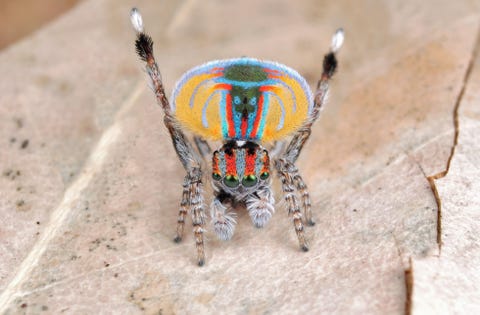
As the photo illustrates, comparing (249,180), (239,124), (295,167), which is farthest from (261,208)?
(239,124)

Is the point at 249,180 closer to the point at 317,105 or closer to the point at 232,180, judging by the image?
the point at 232,180

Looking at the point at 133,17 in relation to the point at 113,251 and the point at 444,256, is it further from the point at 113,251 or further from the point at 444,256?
the point at 444,256

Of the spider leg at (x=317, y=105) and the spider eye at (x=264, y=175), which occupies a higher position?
the spider leg at (x=317, y=105)

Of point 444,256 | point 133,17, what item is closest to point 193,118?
point 133,17

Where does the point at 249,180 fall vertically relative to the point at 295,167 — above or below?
below

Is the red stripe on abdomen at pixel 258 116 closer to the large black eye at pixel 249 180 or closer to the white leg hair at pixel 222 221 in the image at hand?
the large black eye at pixel 249 180

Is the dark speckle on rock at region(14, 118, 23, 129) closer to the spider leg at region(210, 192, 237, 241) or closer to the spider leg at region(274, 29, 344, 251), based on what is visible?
the spider leg at region(210, 192, 237, 241)

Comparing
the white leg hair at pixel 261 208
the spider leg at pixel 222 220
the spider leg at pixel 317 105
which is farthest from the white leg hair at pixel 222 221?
the spider leg at pixel 317 105
